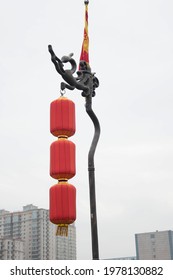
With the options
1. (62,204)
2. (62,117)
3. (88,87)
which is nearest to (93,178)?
(62,204)

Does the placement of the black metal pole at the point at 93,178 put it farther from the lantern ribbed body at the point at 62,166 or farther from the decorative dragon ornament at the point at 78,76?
the lantern ribbed body at the point at 62,166

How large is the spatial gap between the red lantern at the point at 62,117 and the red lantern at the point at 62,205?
94cm

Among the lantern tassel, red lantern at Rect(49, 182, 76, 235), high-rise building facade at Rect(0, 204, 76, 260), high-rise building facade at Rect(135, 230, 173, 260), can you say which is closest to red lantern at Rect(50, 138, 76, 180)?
red lantern at Rect(49, 182, 76, 235)

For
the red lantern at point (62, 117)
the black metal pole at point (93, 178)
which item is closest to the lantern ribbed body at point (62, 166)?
the red lantern at point (62, 117)

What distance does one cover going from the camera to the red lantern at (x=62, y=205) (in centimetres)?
639

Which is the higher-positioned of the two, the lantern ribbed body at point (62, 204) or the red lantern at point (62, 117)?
the red lantern at point (62, 117)

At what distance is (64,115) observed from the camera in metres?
6.93

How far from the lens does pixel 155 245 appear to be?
57.0 meters

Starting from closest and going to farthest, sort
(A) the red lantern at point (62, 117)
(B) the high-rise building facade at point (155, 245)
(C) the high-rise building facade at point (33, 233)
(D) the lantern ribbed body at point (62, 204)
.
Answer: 1. (D) the lantern ribbed body at point (62, 204)
2. (A) the red lantern at point (62, 117)
3. (C) the high-rise building facade at point (33, 233)
4. (B) the high-rise building facade at point (155, 245)

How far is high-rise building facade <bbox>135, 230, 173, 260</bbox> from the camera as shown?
5600 centimetres

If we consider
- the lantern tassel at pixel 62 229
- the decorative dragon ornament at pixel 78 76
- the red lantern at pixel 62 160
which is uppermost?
the decorative dragon ornament at pixel 78 76

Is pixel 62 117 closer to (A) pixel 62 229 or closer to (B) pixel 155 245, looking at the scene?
(A) pixel 62 229

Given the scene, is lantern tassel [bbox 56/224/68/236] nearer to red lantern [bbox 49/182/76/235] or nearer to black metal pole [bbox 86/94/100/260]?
red lantern [bbox 49/182/76/235]
